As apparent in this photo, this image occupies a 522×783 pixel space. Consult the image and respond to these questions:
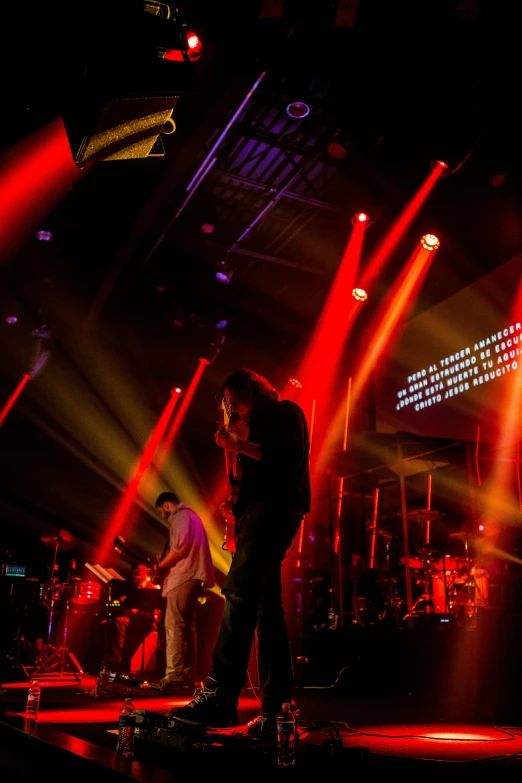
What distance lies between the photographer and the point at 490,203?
23.8 ft

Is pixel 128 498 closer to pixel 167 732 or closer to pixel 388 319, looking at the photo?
pixel 388 319

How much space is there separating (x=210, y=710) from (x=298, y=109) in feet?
17.6

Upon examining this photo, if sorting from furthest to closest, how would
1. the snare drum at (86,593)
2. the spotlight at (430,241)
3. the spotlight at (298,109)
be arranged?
the snare drum at (86,593) → the spotlight at (430,241) → the spotlight at (298,109)

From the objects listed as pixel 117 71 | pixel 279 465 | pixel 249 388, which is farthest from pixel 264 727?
pixel 117 71

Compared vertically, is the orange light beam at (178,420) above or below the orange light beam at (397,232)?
below

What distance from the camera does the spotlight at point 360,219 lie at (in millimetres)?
7609

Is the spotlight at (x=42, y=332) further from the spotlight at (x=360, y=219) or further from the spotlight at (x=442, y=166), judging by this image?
the spotlight at (x=442, y=166)

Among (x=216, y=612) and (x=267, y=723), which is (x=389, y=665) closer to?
(x=216, y=612)

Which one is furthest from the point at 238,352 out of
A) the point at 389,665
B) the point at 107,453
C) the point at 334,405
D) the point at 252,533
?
the point at 252,533

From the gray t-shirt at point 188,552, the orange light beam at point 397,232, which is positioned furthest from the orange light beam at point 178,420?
the gray t-shirt at point 188,552

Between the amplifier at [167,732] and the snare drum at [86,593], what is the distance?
19.6 ft

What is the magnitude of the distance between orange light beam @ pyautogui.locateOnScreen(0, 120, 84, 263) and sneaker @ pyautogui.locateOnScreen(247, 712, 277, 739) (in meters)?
5.61

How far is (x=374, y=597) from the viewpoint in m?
7.31

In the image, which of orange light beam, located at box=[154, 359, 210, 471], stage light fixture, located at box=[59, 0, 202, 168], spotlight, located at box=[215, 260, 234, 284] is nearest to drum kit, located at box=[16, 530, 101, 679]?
orange light beam, located at box=[154, 359, 210, 471]
